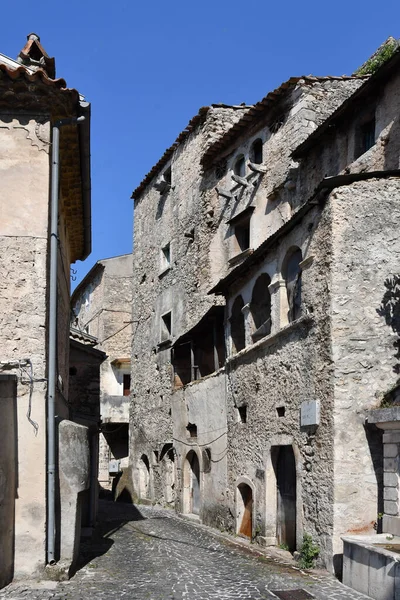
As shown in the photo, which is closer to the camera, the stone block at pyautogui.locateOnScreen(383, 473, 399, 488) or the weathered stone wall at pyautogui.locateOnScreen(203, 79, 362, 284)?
the stone block at pyautogui.locateOnScreen(383, 473, 399, 488)

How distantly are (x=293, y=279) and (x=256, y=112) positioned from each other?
7862 millimetres

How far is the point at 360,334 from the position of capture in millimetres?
9641

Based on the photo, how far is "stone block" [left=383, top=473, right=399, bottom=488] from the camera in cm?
876

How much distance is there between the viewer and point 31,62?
9.66 metres

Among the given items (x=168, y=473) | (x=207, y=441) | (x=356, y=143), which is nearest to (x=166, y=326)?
(x=168, y=473)

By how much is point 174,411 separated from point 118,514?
3.63 meters

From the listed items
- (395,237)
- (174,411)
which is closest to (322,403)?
(395,237)

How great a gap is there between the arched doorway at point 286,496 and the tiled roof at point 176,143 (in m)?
12.5

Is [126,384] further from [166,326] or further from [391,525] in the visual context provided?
[391,525]

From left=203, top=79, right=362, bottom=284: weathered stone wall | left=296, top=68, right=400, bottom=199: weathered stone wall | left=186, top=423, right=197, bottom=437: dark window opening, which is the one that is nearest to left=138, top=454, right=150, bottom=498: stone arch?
left=186, top=423, right=197, bottom=437: dark window opening

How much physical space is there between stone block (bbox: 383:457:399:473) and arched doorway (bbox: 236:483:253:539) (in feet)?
16.0

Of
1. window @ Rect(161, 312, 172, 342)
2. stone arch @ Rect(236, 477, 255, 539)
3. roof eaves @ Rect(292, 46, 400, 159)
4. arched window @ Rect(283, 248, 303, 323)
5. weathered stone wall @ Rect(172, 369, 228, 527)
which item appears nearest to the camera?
arched window @ Rect(283, 248, 303, 323)

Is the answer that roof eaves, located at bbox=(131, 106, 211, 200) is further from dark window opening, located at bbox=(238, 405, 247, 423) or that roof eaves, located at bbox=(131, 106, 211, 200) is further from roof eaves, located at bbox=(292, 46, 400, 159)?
dark window opening, located at bbox=(238, 405, 247, 423)

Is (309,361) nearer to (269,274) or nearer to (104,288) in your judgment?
(269,274)
